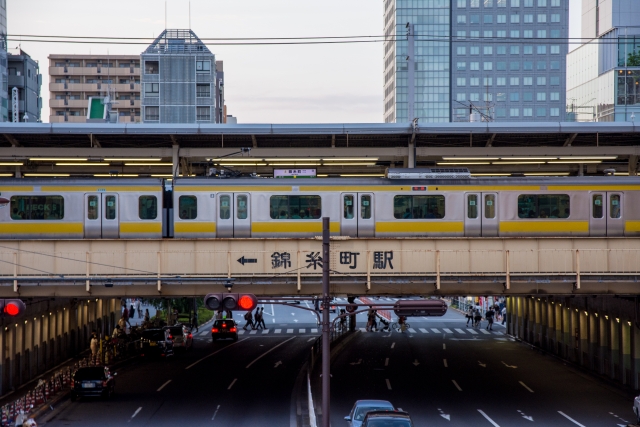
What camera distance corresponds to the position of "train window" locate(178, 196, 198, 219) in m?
31.0

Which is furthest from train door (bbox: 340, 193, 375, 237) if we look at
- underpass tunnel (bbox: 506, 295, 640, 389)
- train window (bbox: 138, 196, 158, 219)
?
underpass tunnel (bbox: 506, 295, 640, 389)

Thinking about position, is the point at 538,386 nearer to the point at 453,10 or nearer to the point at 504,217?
the point at 504,217

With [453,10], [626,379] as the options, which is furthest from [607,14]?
[626,379]

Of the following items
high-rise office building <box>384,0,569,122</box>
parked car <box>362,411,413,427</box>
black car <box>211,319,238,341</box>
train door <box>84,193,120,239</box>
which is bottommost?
black car <box>211,319,238,341</box>

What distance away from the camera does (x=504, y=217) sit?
3148 centimetres

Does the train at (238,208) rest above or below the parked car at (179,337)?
above

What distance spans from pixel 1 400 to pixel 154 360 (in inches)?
568

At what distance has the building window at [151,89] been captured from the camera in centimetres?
12394

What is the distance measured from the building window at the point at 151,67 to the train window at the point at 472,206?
99.1 metres

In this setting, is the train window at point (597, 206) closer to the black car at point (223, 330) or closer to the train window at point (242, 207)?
the train window at point (242, 207)

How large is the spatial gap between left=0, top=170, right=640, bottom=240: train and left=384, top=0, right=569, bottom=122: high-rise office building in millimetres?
152917

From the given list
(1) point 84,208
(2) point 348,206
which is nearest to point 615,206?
(2) point 348,206

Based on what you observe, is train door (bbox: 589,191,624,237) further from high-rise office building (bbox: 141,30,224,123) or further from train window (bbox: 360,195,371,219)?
high-rise office building (bbox: 141,30,224,123)

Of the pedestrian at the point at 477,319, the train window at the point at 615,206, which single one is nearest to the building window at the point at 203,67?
the pedestrian at the point at 477,319
